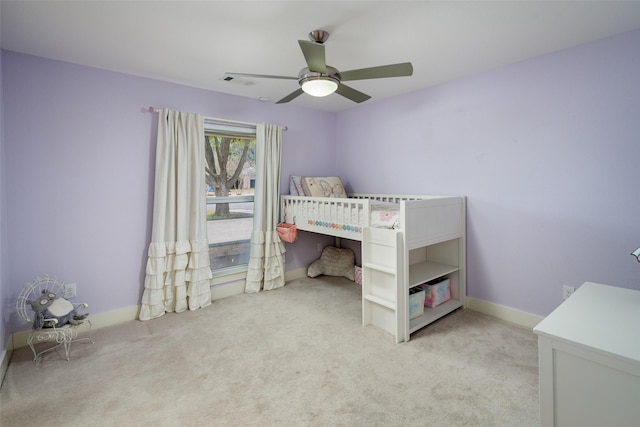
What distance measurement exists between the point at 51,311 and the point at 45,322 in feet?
0.26

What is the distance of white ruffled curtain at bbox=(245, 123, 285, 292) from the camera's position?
3549mm

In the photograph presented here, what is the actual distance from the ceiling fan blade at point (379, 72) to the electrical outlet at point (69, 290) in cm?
279

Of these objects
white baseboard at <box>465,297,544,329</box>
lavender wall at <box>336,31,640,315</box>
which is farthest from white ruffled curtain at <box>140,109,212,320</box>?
white baseboard at <box>465,297,544,329</box>

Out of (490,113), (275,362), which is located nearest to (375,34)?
(490,113)

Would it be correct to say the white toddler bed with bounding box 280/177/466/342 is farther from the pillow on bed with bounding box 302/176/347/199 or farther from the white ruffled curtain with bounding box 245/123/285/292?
the white ruffled curtain with bounding box 245/123/285/292

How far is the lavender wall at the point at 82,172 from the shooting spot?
2.34 m

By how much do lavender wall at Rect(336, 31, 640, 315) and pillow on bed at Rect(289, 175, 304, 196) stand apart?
1.40m

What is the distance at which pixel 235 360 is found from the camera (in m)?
2.15

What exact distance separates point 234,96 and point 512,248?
10.7ft

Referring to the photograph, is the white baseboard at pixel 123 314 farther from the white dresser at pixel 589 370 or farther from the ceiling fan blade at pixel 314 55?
the white dresser at pixel 589 370

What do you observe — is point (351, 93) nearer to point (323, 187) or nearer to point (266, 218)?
point (323, 187)

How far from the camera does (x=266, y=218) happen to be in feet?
11.8

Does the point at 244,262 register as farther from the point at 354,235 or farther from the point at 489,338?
the point at 489,338

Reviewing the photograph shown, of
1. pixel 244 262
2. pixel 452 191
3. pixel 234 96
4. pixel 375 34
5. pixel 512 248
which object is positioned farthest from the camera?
pixel 244 262
